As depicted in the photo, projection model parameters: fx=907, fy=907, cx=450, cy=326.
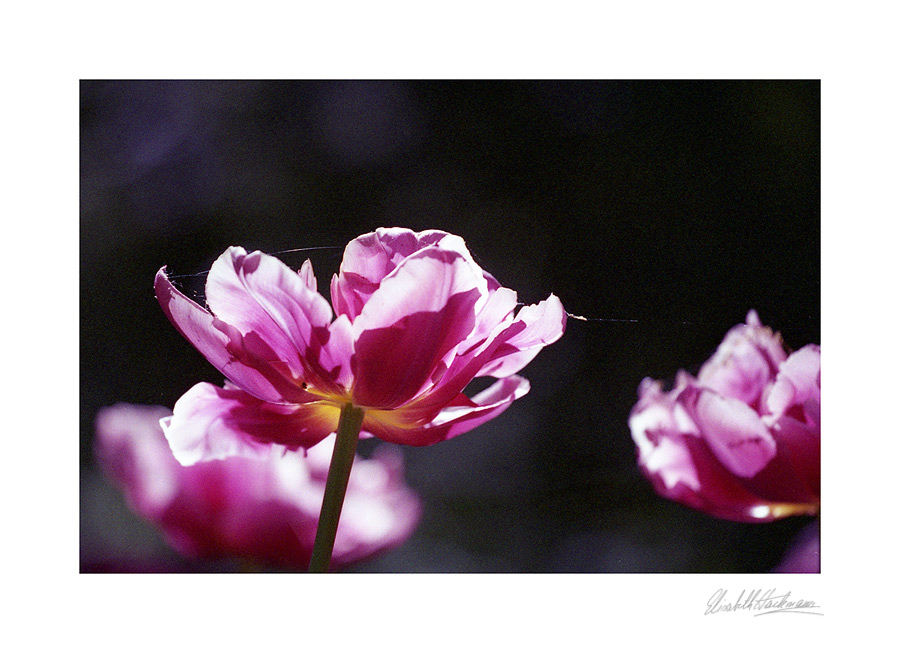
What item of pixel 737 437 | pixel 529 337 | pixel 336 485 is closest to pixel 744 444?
pixel 737 437

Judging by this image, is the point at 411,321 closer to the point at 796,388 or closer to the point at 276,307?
the point at 276,307

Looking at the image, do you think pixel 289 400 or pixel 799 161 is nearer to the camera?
pixel 289 400

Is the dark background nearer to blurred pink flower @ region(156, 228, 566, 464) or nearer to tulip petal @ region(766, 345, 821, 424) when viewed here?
tulip petal @ region(766, 345, 821, 424)

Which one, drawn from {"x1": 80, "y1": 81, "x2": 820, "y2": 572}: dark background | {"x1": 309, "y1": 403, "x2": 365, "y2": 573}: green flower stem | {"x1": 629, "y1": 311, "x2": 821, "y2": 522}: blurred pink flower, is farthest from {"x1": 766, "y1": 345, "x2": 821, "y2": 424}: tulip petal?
{"x1": 309, "y1": 403, "x2": 365, "y2": 573}: green flower stem
